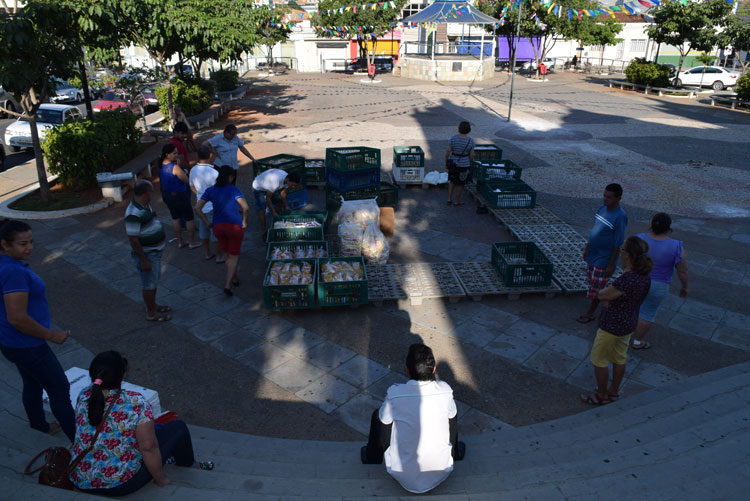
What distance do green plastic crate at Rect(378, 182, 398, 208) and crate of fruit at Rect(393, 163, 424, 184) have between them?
5.04 ft

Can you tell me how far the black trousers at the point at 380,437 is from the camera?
3865 mm

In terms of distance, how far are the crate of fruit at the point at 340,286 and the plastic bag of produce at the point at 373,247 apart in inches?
33.5

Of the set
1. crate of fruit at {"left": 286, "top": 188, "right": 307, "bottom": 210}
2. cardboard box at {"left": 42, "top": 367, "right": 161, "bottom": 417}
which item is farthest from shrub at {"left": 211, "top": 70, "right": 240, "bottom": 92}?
cardboard box at {"left": 42, "top": 367, "right": 161, "bottom": 417}

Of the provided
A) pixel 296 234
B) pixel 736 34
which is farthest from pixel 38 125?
pixel 736 34

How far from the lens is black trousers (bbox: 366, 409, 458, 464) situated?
12.7ft

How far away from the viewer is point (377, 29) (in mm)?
38281

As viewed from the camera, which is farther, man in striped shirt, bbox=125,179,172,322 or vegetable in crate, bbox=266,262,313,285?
vegetable in crate, bbox=266,262,313,285

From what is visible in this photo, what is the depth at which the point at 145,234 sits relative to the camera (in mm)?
6152

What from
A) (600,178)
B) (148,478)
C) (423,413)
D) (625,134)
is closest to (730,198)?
(600,178)

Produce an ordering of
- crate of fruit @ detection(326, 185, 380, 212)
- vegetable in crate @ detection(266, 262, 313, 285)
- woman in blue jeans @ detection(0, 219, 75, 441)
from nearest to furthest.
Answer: woman in blue jeans @ detection(0, 219, 75, 441)
vegetable in crate @ detection(266, 262, 313, 285)
crate of fruit @ detection(326, 185, 380, 212)

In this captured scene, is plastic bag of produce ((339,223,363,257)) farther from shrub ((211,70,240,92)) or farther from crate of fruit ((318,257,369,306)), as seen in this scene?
shrub ((211,70,240,92))

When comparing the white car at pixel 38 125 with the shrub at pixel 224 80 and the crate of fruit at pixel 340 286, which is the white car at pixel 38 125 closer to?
the shrub at pixel 224 80

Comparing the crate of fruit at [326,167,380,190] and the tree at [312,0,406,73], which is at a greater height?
the tree at [312,0,406,73]

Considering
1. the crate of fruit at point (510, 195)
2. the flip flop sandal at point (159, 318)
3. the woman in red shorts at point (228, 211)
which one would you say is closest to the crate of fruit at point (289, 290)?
the woman in red shorts at point (228, 211)
